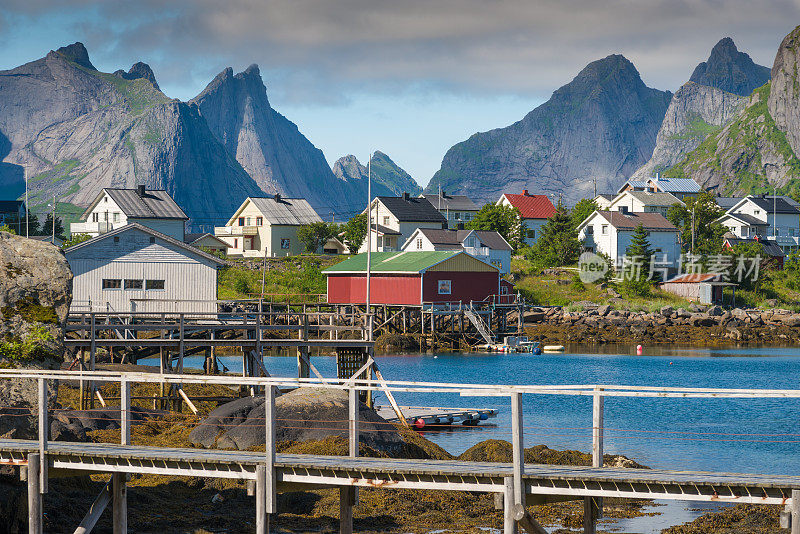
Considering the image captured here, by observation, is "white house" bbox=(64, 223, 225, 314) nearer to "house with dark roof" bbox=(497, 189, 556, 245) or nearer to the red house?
the red house

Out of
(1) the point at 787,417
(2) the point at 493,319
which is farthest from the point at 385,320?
(1) the point at 787,417

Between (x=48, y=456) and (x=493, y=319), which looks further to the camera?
(x=493, y=319)

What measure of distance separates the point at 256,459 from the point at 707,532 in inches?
404

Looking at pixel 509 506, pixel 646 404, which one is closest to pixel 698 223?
pixel 646 404

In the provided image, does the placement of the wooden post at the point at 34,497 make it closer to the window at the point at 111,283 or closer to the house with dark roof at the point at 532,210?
the window at the point at 111,283

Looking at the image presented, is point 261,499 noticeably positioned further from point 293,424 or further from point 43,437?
point 293,424

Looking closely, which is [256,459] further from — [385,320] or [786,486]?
[385,320]

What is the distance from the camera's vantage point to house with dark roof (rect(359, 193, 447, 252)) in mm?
116125

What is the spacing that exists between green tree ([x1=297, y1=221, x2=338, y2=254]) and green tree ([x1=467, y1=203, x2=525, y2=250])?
1752 centimetres

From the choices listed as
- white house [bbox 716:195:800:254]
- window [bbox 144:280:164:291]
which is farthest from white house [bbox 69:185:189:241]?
white house [bbox 716:195:800:254]

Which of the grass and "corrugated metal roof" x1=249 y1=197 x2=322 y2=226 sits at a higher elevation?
"corrugated metal roof" x1=249 y1=197 x2=322 y2=226

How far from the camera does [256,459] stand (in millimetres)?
13828

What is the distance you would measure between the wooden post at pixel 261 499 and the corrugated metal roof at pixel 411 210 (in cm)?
10677


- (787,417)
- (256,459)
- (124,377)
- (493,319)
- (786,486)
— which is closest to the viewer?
(786,486)
